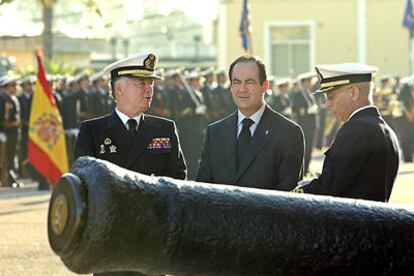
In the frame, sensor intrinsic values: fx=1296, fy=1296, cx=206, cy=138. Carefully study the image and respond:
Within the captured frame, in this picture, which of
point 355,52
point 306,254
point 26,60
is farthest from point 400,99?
point 306,254

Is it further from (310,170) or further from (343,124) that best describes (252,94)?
(310,170)

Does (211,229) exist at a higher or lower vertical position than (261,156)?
higher

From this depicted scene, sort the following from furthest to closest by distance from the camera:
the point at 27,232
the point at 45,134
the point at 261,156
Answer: the point at 45,134 → the point at 27,232 → the point at 261,156

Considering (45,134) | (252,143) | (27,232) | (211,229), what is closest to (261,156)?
(252,143)

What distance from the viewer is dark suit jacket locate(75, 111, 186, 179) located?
6.39 metres

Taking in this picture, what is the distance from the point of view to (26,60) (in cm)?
5050

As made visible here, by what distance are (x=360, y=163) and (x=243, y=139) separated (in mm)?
1581

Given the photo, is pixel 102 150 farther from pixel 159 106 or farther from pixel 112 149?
pixel 159 106

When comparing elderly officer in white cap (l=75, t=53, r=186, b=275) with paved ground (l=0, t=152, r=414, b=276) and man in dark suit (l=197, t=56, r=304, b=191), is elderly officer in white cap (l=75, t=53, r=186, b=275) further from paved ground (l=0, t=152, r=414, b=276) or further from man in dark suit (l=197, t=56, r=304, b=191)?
paved ground (l=0, t=152, r=414, b=276)

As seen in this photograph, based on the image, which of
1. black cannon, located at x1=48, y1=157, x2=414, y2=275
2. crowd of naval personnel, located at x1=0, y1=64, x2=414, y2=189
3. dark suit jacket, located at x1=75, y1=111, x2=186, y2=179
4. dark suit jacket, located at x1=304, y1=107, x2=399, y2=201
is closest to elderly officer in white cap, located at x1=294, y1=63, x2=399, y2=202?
dark suit jacket, located at x1=304, y1=107, x2=399, y2=201

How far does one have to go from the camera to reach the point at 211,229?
9.73 ft

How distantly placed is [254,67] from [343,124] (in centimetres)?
132

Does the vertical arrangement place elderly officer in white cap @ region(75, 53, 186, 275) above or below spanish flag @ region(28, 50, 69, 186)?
above

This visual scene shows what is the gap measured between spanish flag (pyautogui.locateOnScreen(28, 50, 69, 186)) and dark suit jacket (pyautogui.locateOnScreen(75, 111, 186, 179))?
46.3ft
